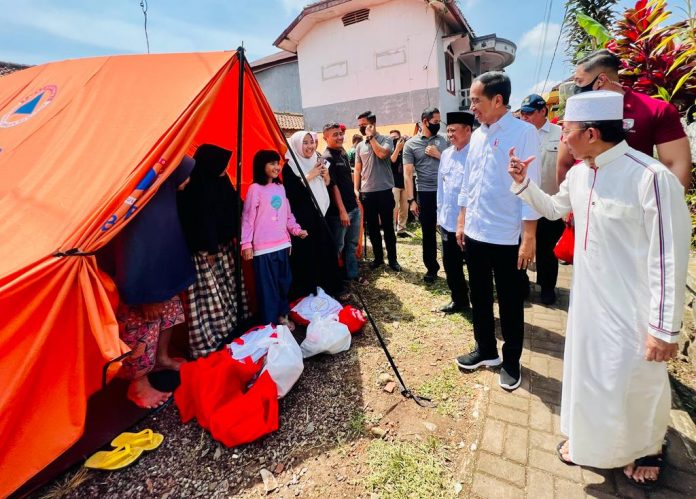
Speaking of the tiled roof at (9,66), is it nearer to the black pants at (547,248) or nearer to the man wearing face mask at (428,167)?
the man wearing face mask at (428,167)

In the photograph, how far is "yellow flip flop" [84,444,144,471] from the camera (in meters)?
1.99

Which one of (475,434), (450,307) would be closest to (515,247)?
(475,434)

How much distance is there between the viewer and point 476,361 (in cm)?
268

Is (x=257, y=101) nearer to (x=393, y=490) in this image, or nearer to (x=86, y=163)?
(x=86, y=163)

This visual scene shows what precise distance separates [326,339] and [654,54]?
14.1ft

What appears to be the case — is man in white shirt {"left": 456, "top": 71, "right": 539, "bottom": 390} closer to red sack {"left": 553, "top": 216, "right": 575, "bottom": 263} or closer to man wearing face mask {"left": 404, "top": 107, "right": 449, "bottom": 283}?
red sack {"left": 553, "top": 216, "right": 575, "bottom": 263}

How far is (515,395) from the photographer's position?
92.7 inches

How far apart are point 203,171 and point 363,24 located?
13940 mm

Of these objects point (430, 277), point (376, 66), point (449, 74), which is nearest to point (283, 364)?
point (430, 277)

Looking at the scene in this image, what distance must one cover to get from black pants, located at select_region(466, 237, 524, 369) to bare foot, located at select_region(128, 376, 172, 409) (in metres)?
2.34

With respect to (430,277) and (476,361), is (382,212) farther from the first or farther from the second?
(476,361)

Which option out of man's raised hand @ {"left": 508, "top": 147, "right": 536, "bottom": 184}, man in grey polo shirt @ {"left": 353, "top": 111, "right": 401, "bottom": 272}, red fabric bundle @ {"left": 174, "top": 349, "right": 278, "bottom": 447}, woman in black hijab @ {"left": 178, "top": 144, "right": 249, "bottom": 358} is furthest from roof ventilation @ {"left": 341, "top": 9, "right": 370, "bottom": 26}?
red fabric bundle @ {"left": 174, "top": 349, "right": 278, "bottom": 447}

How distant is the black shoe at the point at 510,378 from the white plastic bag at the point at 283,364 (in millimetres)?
1403

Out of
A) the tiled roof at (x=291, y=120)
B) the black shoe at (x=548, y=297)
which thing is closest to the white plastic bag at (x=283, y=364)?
the black shoe at (x=548, y=297)
